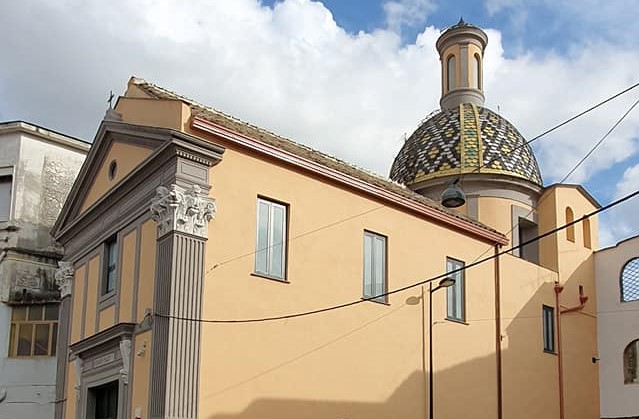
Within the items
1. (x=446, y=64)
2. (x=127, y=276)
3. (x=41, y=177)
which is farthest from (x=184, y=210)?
(x=446, y=64)

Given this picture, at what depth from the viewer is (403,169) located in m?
29.5

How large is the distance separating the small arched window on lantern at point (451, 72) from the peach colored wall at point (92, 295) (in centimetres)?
1613

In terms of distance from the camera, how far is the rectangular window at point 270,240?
18.0 meters

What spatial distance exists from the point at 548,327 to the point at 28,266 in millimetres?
15562

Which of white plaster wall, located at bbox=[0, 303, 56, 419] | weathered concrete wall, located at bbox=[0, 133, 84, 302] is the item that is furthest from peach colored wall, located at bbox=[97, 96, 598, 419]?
white plaster wall, located at bbox=[0, 303, 56, 419]

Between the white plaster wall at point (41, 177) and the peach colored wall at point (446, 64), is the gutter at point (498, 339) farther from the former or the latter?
the white plaster wall at point (41, 177)

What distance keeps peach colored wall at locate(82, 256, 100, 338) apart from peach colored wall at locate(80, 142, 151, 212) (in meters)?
1.57

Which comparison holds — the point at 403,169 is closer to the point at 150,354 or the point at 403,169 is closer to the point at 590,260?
the point at 590,260

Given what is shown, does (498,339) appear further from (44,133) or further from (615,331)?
(44,133)

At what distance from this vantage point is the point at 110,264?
791 inches

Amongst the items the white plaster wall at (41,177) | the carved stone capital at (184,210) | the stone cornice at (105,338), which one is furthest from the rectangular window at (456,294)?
the white plaster wall at (41,177)

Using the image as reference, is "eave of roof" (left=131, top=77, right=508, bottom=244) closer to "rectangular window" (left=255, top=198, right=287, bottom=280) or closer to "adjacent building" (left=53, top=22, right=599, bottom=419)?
"adjacent building" (left=53, top=22, right=599, bottom=419)

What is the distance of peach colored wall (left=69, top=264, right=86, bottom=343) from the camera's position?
69.3 feet

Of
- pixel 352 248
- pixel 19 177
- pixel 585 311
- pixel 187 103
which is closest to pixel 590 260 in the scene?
pixel 585 311
